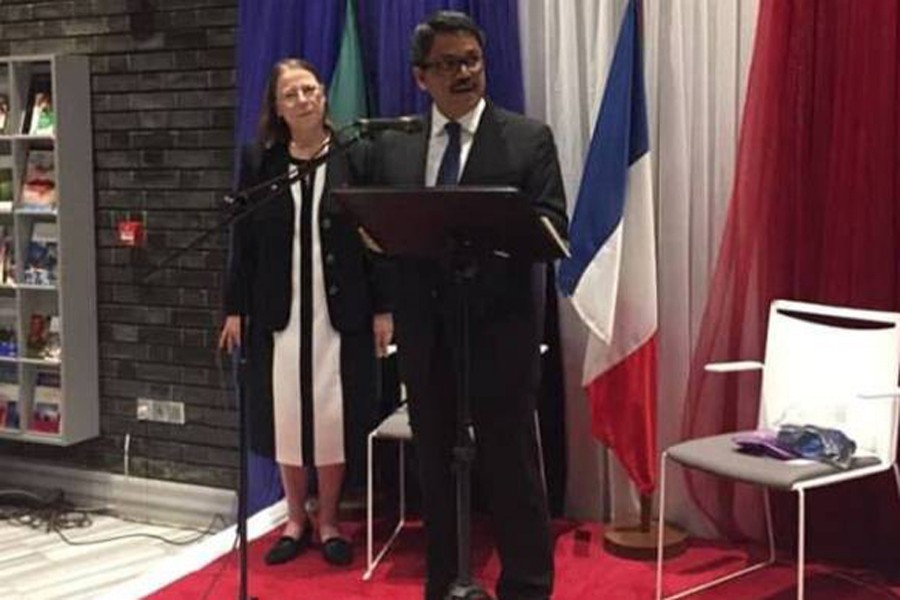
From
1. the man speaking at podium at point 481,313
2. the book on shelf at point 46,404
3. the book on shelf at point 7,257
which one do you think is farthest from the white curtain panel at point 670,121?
the book on shelf at point 7,257

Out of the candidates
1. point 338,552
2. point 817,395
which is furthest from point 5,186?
point 817,395

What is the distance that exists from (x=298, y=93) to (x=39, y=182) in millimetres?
1817

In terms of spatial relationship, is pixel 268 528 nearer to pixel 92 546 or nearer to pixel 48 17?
pixel 92 546

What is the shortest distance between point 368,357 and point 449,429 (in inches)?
32.9

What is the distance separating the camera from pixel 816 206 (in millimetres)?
3369

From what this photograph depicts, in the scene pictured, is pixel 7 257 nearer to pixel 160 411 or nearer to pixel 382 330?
pixel 160 411

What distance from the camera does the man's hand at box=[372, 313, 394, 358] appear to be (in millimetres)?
3445

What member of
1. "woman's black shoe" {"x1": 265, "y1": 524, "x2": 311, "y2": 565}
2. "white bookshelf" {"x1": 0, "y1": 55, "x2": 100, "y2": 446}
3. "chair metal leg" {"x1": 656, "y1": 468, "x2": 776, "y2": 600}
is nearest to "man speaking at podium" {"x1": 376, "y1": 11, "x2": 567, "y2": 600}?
"chair metal leg" {"x1": 656, "y1": 468, "x2": 776, "y2": 600}

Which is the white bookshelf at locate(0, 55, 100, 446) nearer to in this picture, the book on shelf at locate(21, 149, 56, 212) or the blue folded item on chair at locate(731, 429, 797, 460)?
the book on shelf at locate(21, 149, 56, 212)

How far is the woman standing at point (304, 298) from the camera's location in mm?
3385

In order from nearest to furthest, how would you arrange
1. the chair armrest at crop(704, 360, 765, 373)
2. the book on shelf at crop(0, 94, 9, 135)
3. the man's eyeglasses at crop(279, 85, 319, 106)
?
the chair armrest at crop(704, 360, 765, 373), the man's eyeglasses at crop(279, 85, 319, 106), the book on shelf at crop(0, 94, 9, 135)

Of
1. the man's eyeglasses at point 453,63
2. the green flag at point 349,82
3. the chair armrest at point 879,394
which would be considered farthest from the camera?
the green flag at point 349,82

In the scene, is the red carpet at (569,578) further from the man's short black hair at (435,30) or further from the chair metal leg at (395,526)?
the man's short black hair at (435,30)

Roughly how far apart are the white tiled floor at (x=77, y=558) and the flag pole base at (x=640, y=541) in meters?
1.48
